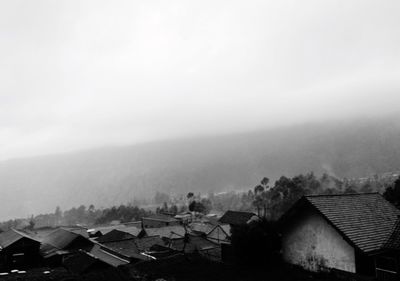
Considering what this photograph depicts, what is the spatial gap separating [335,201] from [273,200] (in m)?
90.4

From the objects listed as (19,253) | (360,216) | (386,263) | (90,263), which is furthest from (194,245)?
(386,263)

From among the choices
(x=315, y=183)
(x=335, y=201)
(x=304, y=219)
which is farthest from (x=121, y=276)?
(x=315, y=183)

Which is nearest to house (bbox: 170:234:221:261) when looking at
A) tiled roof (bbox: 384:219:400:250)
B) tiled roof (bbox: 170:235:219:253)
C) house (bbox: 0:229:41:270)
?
tiled roof (bbox: 170:235:219:253)

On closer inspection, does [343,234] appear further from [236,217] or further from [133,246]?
[236,217]

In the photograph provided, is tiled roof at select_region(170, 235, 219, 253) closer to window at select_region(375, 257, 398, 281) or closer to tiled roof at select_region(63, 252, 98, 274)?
tiled roof at select_region(63, 252, 98, 274)

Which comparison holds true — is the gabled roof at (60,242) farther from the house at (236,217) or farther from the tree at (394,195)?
the tree at (394,195)

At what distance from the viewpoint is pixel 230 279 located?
25.6m

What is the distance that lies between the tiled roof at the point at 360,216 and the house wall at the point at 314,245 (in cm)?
72

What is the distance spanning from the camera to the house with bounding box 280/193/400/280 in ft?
70.4

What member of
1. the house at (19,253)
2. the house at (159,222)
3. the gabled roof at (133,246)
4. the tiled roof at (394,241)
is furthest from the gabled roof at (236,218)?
the tiled roof at (394,241)

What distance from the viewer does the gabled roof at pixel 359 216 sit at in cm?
2211

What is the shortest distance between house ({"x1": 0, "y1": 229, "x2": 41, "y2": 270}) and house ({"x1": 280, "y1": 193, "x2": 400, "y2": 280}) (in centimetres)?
3281

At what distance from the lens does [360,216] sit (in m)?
24.5

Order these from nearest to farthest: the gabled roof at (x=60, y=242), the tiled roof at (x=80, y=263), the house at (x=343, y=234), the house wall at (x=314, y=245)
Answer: the house at (x=343, y=234) < the house wall at (x=314, y=245) < the tiled roof at (x=80, y=263) < the gabled roof at (x=60, y=242)
